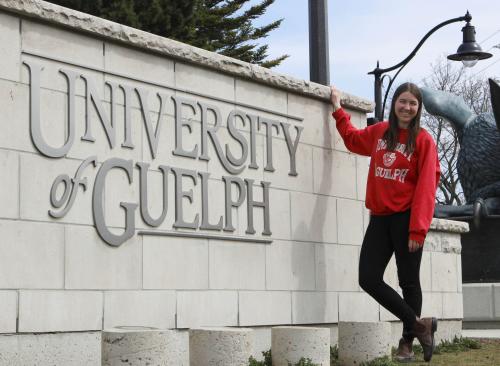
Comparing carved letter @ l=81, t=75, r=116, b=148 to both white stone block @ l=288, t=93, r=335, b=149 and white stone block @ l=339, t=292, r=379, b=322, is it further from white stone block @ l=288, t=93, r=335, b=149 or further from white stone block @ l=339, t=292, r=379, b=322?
white stone block @ l=339, t=292, r=379, b=322

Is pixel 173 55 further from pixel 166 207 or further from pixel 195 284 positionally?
pixel 195 284

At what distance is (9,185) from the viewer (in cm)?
582

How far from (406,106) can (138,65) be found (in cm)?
211

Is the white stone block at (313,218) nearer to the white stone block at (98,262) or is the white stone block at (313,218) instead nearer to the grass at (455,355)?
the grass at (455,355)

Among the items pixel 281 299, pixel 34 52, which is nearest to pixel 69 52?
pixel 34 52

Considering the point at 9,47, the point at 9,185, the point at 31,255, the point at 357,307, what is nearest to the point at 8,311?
the point at 31,255

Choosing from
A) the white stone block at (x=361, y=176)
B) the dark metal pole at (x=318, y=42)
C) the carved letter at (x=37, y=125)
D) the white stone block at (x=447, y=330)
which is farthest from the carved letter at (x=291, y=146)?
the white stone block at (x=447, y=330)

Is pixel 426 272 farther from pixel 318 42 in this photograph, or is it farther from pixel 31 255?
A: pixel 31 255

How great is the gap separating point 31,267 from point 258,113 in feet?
8.84

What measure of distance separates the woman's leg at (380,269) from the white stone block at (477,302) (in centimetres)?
615

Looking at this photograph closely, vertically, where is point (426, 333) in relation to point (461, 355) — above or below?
above

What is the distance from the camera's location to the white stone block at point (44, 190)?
5.93 metres

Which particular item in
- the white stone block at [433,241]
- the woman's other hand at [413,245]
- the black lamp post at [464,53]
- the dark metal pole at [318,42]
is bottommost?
the woman's other hand at [413,245]

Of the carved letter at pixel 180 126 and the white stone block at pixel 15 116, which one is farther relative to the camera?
the carved letter at pixel 180 126
